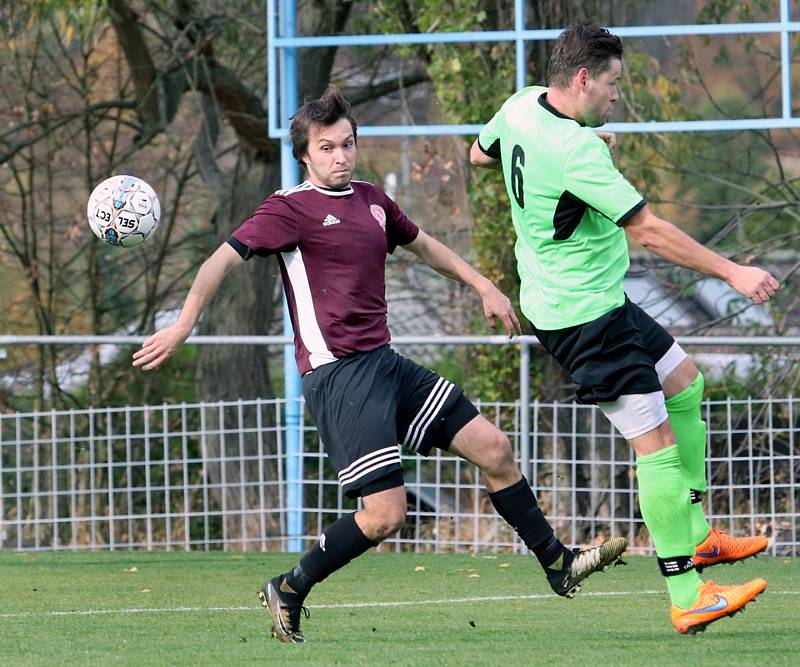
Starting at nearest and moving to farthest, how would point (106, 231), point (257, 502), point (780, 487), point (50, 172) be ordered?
point (106, 231) < point (780, 487) < point (257, 502) < point (50, 172)

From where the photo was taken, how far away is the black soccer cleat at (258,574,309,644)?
5.11 meters

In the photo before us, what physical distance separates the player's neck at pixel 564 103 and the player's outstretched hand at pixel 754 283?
0.81 m

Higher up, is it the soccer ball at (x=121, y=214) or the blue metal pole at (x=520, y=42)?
the blue metal pole at (x=520, y=42)

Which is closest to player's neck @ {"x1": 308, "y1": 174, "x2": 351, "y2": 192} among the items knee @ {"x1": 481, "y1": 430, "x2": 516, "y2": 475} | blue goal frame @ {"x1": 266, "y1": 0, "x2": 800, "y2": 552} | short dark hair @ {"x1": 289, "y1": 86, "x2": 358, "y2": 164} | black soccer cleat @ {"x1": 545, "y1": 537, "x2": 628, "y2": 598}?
short dark hair @ {"x1": 289, "y1": 86, "x2": 358, "y2": 164}

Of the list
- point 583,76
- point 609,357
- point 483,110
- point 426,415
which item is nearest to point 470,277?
point 426,415

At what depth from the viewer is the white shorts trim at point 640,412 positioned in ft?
16.3

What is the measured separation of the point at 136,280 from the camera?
1392 cm

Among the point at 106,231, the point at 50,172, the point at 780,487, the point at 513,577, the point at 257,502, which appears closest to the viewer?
the point at 106,231

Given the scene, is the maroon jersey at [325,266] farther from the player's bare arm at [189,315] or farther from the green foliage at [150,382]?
the green foliage at [150,382]

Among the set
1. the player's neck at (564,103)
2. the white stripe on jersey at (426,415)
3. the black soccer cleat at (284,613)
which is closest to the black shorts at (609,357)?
A: the white stripe on jersey at (426,415)

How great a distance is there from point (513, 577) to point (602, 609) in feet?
4.26

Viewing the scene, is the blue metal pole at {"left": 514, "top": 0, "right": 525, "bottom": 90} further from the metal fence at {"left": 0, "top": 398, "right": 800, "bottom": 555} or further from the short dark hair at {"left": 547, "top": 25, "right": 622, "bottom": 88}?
the short dark hair at {"left": 547, "top": 25, "right": 622, "bottom": 88}

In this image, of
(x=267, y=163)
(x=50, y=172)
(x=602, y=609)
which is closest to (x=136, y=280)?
(x=50, y=172)

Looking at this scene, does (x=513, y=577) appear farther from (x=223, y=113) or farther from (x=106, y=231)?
(x=223, y=113)
